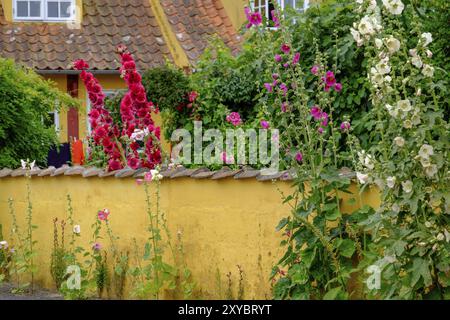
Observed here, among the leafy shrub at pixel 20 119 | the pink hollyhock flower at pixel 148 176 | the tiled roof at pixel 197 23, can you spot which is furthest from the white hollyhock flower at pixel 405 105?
the tiled roof at pixel 197 23

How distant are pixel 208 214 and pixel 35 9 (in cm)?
1468

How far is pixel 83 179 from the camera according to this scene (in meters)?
10.8

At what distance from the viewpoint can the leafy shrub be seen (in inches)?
544

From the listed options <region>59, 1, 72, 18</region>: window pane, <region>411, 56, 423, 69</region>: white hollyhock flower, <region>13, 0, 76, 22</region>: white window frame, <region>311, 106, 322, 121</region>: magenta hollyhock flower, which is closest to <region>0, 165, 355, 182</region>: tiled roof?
<region>311, 106, 322, 121</region>: magenta hollyhock flower

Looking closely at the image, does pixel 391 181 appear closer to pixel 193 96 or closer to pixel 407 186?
pixel 407 186

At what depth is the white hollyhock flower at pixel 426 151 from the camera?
6.90 metres

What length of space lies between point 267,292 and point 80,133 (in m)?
14.1

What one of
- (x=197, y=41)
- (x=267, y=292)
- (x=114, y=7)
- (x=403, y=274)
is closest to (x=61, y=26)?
(x=114, y=7)

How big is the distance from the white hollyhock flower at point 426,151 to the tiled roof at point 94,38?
585 inches

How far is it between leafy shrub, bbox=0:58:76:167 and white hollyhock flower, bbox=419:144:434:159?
298 inches

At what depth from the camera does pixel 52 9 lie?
2311 centimetres

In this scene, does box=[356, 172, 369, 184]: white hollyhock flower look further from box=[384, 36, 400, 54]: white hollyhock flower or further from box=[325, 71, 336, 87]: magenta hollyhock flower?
box=[325, 71, 336, 87]: magenta hollyhock flower

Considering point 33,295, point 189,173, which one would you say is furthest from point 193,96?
point 189,173

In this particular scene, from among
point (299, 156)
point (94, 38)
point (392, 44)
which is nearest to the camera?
point (392, 44)
